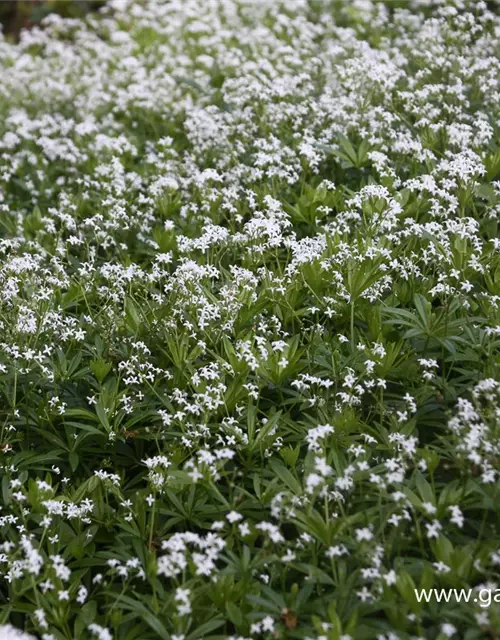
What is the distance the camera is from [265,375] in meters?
4.38

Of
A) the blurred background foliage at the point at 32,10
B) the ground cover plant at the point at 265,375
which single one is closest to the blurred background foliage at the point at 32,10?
the blurred background foliage at the point at 32,10

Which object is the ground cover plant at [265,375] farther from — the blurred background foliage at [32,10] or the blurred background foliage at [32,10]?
the blurred background foliage at [32,10]

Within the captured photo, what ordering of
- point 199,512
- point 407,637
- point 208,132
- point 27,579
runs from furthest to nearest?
point 208,132 → point 199,512 → point 27,579 → point 407,637

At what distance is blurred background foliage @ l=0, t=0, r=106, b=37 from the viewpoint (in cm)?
1350

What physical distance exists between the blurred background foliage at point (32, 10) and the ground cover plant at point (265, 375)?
6.67 metres

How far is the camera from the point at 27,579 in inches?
143

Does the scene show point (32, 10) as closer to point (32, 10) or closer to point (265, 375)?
point (32, 10)

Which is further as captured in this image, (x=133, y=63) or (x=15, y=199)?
(x=133, y=63)

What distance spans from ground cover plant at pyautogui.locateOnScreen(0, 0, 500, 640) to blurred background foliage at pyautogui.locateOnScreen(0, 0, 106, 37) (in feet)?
21.9

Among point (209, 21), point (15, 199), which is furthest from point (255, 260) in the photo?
point (209, 21)

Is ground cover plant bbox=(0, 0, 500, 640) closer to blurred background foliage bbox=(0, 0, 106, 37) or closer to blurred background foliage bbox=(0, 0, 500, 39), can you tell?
blurred background foliage bbox=(0, 0, 500, 39)

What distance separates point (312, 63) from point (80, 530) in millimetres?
6208

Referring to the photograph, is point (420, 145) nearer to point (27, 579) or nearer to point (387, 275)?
point (387, 275)

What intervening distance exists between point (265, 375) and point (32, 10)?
11463 mm
